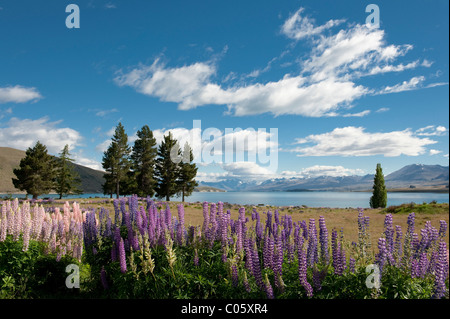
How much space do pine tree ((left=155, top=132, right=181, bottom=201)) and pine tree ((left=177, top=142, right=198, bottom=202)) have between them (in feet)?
3.47

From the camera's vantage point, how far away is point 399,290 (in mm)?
4758

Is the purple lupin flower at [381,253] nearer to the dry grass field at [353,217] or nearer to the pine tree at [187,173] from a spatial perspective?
the dry grass field at [353,217]

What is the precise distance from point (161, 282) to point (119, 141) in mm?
58249

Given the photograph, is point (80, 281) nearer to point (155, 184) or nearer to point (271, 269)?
point (271, 269)

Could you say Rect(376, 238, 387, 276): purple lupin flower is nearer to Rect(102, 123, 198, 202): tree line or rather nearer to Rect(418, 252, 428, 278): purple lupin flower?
Rect(418, 252, 428, 278): purple lupin flower

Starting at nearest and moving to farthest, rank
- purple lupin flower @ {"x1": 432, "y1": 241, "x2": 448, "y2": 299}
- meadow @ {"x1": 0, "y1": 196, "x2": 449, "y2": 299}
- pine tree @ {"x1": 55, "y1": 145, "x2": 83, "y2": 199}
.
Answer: purple lupin flower @ {"x1": 432, "y1": 241, "x2": 448, "y2": 299} → meadow @ {"x1": 0, "y1": 196, "x2": 449, "y2": 299} → pine tree @ {"x1": 55, "y1": 145, "x2": 83, "y2": 199}

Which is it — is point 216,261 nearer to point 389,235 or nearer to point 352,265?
point 352,265

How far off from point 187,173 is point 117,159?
571 inches

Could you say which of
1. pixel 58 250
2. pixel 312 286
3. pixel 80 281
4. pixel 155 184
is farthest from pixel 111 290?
pixel 155 184

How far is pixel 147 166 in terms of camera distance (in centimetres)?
6159

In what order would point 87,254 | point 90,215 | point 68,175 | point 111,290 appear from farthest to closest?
→ point 68,175 → point 90,215 → point 87,254 → point 111,290

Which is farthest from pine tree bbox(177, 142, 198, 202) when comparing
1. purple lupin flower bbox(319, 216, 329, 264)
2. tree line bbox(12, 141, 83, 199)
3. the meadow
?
purple lupin flower bbox(319, 216, 329, 264)

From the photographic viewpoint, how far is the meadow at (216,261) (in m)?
4.89

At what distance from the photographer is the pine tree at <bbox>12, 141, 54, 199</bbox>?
172 feet
